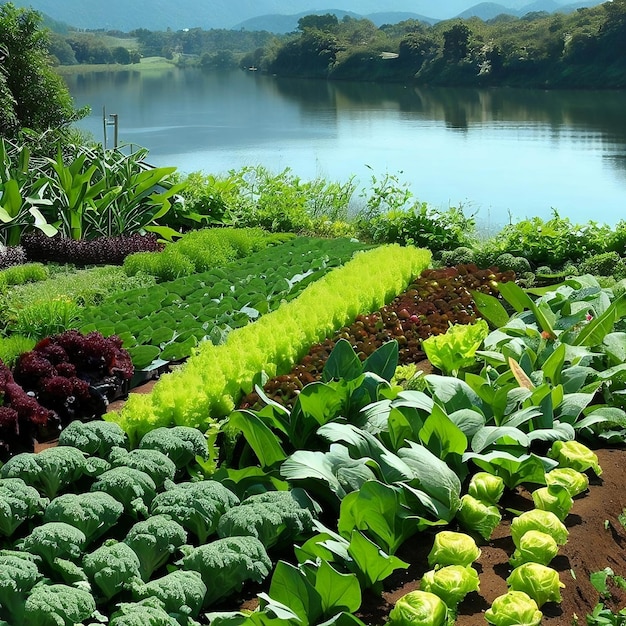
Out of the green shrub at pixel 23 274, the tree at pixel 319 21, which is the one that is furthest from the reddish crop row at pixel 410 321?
the tree at pixel 319 21

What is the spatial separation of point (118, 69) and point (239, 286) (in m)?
68.9

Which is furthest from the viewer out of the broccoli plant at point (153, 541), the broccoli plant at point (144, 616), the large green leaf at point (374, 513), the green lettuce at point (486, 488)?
the green lettuce at point (486, 488)

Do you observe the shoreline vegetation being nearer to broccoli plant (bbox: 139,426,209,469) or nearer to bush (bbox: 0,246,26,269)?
bush (bbox: 0,246,26,269)

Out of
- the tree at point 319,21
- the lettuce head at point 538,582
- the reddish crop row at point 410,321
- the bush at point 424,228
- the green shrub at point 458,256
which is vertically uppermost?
the tree at point 319,21

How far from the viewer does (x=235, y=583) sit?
2.93 meters

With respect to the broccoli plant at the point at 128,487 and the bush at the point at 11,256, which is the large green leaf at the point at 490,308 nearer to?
the broccoli plant at the point at 128,487

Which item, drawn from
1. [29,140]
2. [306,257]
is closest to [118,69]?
[29,140]

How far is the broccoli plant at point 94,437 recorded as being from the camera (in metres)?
3.67

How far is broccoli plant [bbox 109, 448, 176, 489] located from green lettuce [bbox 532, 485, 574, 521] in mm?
1504

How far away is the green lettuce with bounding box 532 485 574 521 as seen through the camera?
11.0 ft

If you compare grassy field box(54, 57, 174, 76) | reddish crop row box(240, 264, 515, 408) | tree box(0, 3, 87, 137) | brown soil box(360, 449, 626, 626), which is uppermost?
grassy field box(54, 57, 174, 76)

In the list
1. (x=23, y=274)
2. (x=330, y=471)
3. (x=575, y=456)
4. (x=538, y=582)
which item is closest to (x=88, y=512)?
(x=330, y=471)

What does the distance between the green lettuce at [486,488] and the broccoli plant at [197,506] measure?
1.01 m

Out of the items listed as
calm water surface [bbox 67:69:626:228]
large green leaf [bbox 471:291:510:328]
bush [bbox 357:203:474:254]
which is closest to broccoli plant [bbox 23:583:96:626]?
large green leaf [bbox 471:291:510:328]
